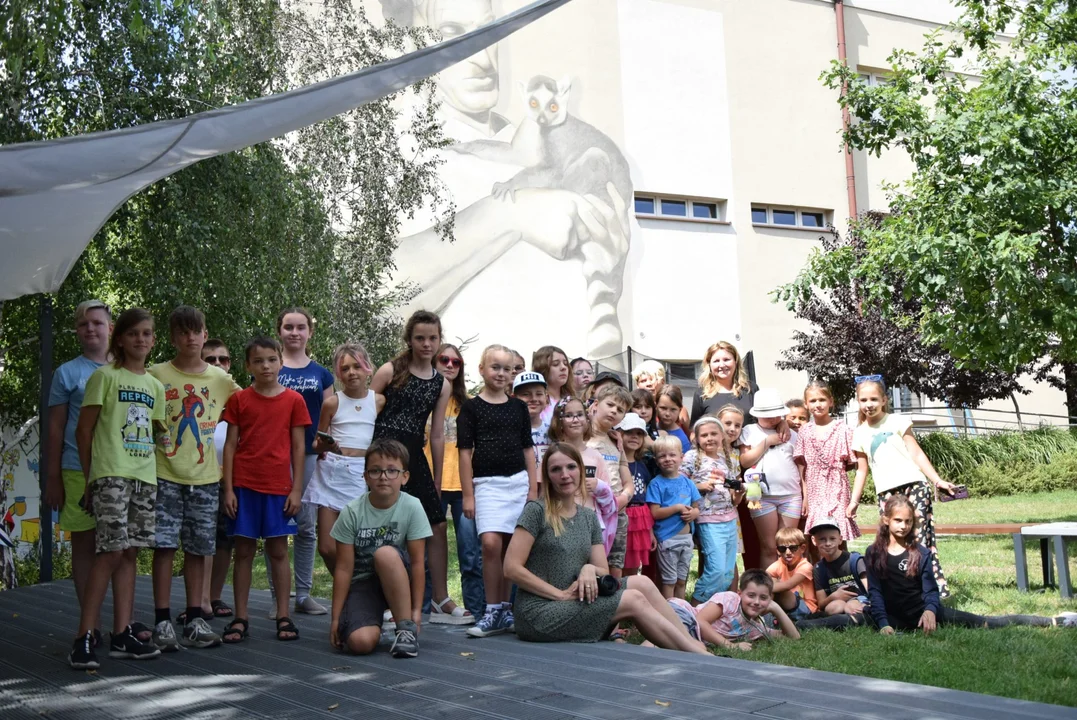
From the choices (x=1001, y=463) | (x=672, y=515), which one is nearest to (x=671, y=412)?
(x=672, y=515)

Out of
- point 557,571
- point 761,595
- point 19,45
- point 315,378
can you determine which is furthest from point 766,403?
point 19,45

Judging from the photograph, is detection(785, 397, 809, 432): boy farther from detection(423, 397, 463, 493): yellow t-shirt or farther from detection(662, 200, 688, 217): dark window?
detection(662, 200, 688, 217): dark window

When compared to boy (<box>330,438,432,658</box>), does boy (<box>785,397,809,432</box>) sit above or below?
above

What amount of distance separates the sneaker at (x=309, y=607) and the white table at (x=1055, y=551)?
4.68 m

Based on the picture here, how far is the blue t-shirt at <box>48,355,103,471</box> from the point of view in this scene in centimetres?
486

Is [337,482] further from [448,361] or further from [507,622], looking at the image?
[507,622]

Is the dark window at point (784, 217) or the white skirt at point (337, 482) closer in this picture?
the white skirt at point (337, 482)

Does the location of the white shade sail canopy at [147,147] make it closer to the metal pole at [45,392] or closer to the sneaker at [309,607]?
the sneaker at [309,607]

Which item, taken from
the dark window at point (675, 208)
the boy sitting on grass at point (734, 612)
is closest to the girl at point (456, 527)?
the boy sitting on grass at point (734, 612)

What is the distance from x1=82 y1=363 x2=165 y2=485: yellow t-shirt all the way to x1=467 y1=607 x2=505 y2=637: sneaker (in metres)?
1.67

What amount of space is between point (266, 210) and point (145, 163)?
248 inches

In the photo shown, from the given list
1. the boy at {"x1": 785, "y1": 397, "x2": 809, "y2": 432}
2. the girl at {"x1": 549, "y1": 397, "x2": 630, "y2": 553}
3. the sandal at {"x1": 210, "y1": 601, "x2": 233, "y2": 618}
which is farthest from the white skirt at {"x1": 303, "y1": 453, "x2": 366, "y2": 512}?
the boy at {"x1": 785, "y1": 397, "x2": 809, "y2": 432}

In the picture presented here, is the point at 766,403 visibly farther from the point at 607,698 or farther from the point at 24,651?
the point at 24,651

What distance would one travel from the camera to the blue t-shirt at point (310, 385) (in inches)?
231
